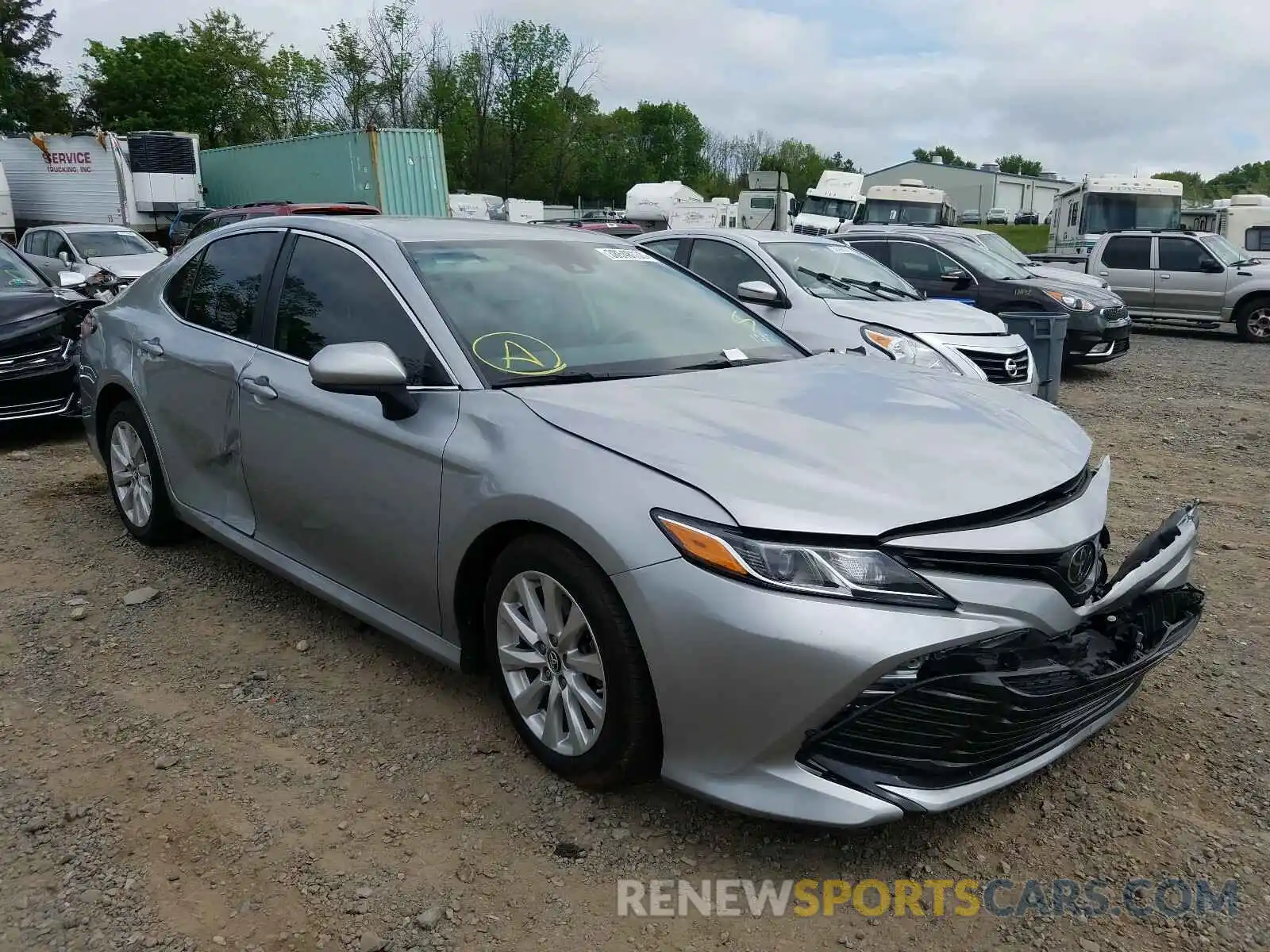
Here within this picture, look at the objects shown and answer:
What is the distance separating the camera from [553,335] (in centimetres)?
329

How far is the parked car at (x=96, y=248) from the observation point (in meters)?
13.8

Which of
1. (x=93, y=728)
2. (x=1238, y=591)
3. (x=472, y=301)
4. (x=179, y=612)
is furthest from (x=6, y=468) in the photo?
(x=1238, y=591)

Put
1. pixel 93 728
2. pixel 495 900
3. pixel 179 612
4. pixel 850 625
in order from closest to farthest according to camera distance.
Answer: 1. pixel 850 625
2. pixel 495 900
3. pixel 93 728
4. pixel 179 612

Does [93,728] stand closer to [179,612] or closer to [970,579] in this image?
[179,612]

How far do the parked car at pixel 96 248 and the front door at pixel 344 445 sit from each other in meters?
11.1

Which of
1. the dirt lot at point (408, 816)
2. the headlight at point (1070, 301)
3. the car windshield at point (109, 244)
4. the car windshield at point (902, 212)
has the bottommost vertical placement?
the dirt lot at point (408, 816)

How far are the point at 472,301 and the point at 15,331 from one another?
5.08 m

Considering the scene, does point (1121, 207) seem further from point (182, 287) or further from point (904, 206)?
point (182, 287)

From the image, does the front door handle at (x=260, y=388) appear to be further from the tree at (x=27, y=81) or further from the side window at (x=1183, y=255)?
the tree at (x=27, y=81)

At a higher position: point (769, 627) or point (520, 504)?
point (520, 504)

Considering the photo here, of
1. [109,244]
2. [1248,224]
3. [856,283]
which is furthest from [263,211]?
[1248,224]

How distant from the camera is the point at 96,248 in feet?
47.5

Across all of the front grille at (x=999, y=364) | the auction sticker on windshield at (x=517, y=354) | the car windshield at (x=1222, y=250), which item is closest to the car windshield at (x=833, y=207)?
the car windshield at (x=1222, y=250)

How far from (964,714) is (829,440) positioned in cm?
80
